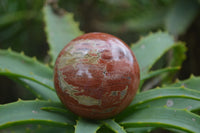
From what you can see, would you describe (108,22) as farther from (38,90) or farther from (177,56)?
(38,90)

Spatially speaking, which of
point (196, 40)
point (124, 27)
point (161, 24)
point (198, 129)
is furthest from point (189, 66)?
point (198, 129)

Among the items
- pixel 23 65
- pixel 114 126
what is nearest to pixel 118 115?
pixel 114 126

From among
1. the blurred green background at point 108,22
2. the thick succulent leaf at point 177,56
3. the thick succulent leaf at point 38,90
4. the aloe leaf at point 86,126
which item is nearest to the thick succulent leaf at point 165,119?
the aloe leaf at point 86,126

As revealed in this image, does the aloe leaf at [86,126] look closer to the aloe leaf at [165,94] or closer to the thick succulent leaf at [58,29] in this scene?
the aloe leaf at [165,94]

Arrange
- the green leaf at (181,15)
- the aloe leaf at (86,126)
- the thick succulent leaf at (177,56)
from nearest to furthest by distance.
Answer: the aloe leaf at (86,126) < the thick succulent leaf at (177,56) < the green leaf at (181,15)

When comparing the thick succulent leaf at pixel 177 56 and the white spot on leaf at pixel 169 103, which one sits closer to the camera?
the white spot on leaf at pixel 169 103

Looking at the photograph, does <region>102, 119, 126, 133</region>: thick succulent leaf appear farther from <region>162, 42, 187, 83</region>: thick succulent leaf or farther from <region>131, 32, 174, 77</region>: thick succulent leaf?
<region>162, 42, 187, 83</region>: thick succulent leaf

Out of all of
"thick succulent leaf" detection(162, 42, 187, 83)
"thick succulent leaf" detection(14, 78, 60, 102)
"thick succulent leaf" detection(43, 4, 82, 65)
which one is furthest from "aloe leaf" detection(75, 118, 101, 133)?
"thick succulent leaf" detection(162, 42, 187, 83)
